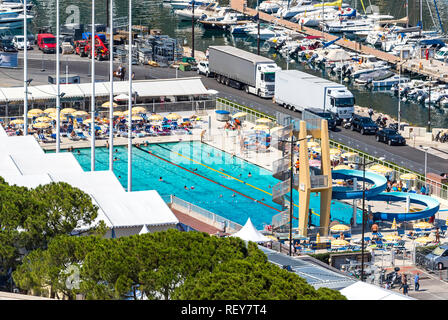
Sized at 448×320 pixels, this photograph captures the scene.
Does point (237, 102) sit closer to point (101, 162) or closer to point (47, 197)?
point (101, 162)

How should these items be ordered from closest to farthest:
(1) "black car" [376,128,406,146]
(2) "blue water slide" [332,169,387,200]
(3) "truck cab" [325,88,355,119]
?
1. (2) "blue water slide" [332,169,387,200]
2. (1) "black car" [376,128,406,146]
3. (3) "truck cab" [325,88,355,119]

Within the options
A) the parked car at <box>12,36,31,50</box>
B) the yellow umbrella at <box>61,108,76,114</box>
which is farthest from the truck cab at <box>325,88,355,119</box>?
the parked car at <box>12,36,31,50</box>

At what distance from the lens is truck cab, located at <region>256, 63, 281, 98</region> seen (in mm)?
109875

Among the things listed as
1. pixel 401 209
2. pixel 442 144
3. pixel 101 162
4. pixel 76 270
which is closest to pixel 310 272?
pixel 76 270

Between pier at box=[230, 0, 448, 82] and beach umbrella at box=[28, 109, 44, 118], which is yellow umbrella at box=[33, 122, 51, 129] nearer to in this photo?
beach umbrella at box=[28, 109, 44, 118]

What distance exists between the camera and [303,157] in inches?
2808

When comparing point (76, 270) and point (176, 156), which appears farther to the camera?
point (176, 156)

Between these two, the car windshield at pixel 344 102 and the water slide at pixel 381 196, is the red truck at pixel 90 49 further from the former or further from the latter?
the water slide at pixel 381 196

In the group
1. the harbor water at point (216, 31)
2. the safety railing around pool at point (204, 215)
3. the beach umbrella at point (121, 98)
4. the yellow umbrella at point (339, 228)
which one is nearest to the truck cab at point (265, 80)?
the harbor water at point (216, 31)

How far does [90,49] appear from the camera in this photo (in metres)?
125

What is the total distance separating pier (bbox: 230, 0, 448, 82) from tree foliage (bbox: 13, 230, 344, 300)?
79.8 metres

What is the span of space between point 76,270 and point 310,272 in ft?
43.8

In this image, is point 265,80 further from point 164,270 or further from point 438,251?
point 164,270
